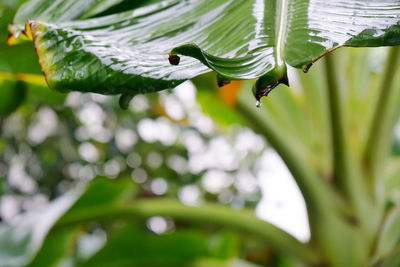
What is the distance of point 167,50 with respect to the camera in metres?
0.25

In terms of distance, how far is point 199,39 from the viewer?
0.25 metres

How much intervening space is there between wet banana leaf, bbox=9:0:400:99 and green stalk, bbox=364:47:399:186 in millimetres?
304

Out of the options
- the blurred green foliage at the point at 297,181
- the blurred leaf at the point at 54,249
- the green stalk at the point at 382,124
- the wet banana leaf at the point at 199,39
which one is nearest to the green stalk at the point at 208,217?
the blurred green foliage at the point at 297,181

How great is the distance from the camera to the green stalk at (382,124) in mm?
530

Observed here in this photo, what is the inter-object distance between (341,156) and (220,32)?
13.8 inches

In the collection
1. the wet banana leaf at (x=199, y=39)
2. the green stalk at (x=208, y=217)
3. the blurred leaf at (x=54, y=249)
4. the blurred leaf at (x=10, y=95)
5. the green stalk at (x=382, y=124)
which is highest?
the wet banana leaf at (x=199, y=39)

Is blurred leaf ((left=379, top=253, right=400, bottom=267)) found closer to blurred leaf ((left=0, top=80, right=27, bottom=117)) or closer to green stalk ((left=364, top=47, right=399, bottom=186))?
green stalk ((left=364, top=47, right=399, bottom=186))

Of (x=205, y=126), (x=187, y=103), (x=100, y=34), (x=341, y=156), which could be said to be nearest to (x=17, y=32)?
(x=100, y=34)

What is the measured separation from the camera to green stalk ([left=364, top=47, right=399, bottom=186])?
53 cm

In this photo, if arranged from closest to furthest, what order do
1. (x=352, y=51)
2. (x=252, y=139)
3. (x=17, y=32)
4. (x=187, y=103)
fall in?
1. (x=17, y=32)
2. (x=352, y=51)
3. (x=187, y=103)
4. (x=252, y=139)

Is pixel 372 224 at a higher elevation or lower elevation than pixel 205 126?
higher

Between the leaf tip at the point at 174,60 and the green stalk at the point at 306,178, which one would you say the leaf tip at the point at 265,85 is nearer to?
the leaf tip at the point at 174,60

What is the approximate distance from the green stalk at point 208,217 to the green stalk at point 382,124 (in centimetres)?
13

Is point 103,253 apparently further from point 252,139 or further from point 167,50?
point 252,139
